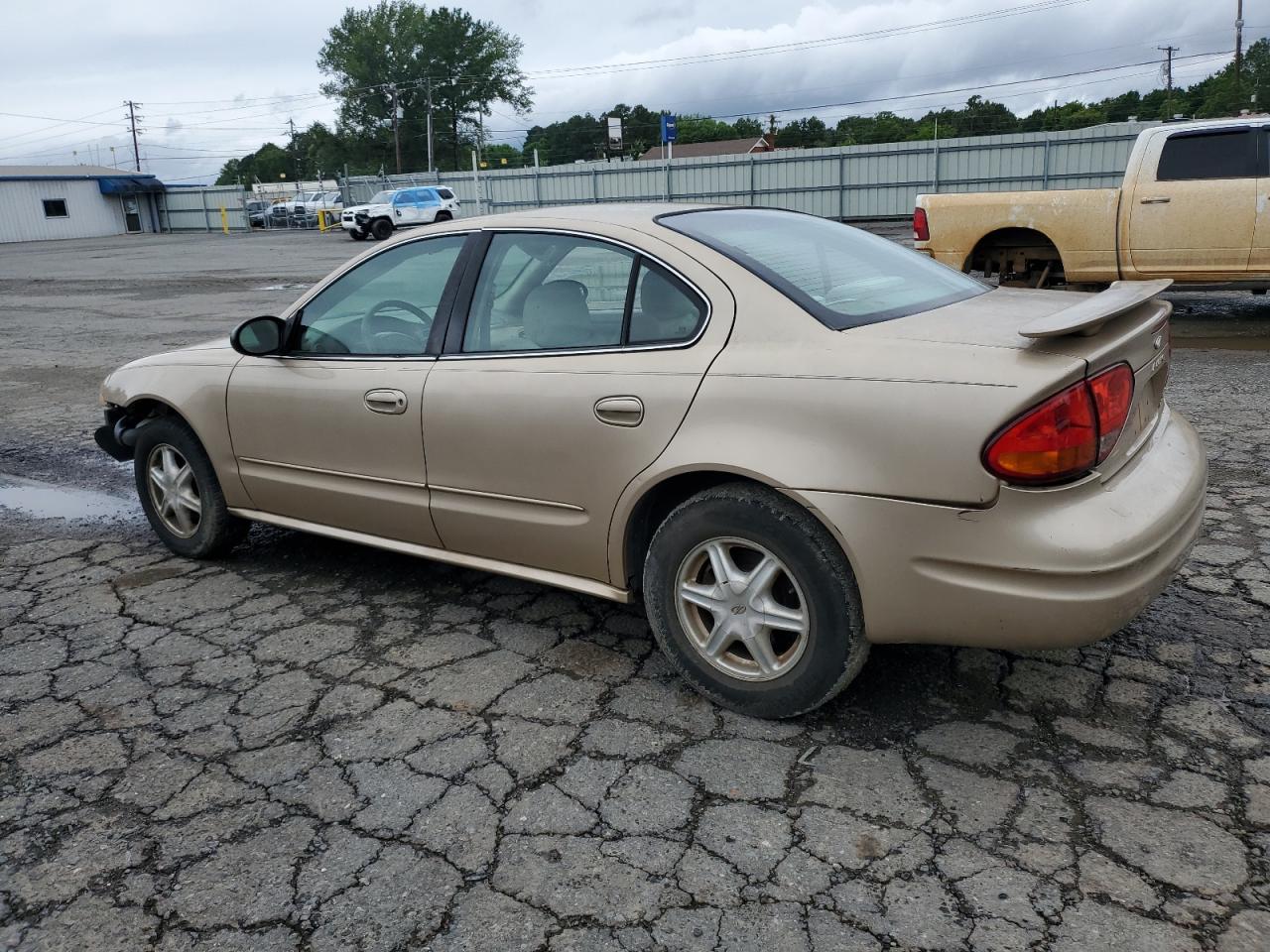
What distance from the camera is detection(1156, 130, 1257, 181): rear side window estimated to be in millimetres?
8727

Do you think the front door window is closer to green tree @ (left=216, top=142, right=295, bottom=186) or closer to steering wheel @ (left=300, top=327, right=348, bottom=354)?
steering wheel @ (left=300, top=327, right=348, bottom=354)

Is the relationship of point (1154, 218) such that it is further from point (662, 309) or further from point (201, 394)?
point (201, 394)

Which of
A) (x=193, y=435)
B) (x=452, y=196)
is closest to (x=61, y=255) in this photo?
(x=452, y=196)

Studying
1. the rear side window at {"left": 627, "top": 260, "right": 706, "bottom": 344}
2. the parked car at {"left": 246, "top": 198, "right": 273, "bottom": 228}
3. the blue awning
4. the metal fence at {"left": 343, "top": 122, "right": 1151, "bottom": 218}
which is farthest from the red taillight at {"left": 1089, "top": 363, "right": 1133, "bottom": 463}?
the blue awning

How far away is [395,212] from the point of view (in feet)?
115

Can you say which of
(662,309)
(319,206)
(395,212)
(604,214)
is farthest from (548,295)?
(319,206)

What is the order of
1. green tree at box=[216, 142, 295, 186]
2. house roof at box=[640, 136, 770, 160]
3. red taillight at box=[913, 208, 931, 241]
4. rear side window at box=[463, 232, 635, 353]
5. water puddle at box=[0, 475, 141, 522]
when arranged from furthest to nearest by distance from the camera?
green tree at box=[216, 142, 295, 186], house roof at box=[640, 136, 770, 160], red taillight at box=[913, 208, 931, 241], water puddle at box=[0, 475, 141, 522], rear side window at box=[463, 232, 635, 353]

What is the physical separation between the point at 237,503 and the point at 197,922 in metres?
2.38

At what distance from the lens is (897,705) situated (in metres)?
3.11

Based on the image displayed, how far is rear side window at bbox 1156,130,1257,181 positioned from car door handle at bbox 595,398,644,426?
787 cm

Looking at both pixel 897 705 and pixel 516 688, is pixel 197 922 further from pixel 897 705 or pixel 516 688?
pixel 897 705

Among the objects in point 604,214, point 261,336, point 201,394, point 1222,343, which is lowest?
point 1222,343

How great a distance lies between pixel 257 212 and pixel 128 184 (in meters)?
10.8

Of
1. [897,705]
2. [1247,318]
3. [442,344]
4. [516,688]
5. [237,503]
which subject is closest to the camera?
[897,705]
